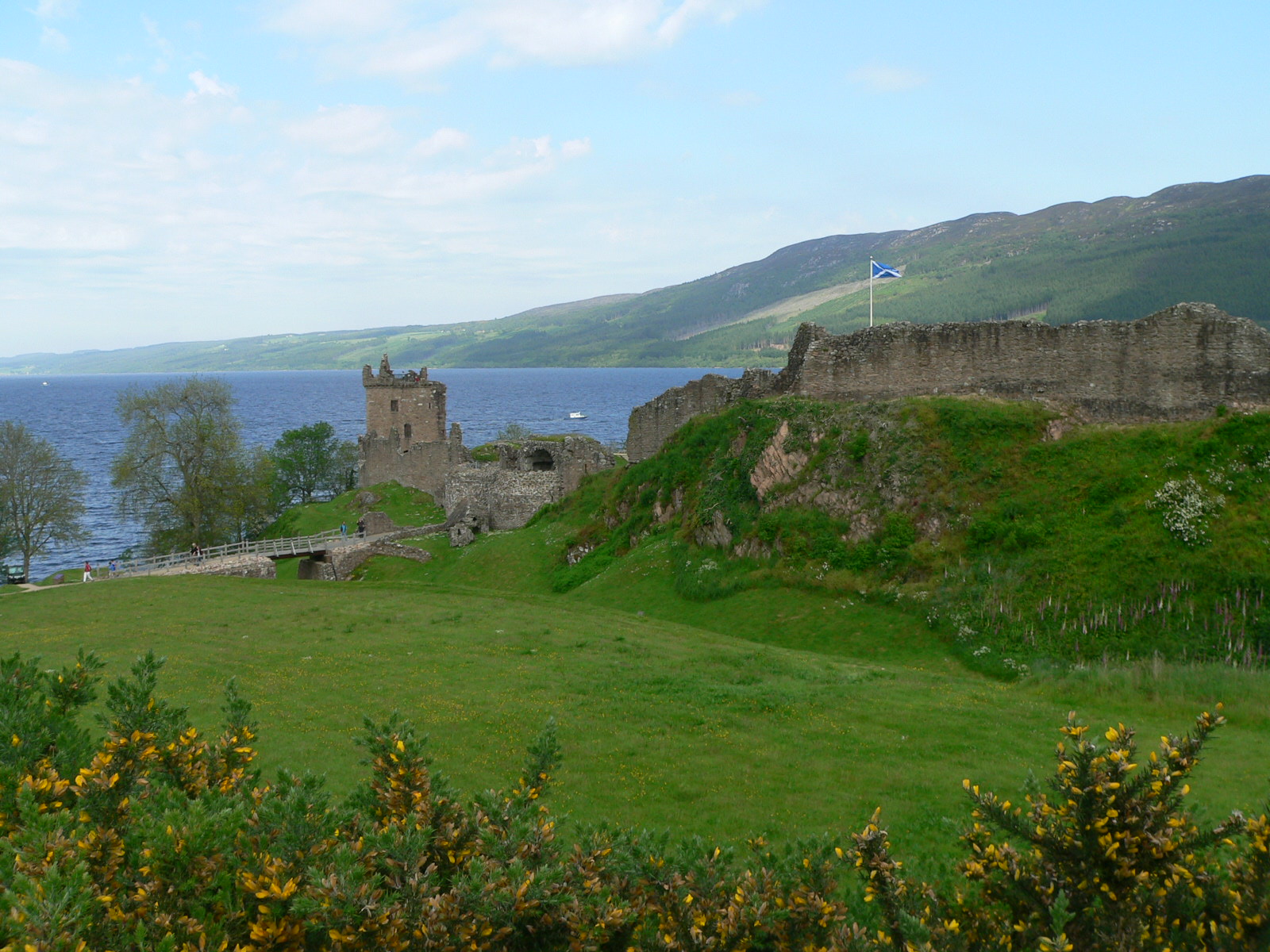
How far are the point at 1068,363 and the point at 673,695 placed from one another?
19.2m

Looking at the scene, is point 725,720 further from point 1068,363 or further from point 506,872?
point 1068,363

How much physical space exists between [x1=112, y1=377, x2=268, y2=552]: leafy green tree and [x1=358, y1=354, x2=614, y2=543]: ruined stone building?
11973 mm

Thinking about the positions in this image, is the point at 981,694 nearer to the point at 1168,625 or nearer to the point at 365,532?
the point at 1168,625

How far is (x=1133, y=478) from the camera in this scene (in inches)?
946

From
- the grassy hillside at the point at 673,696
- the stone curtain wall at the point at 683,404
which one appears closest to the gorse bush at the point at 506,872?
the grassy hillside at the point at 673,696

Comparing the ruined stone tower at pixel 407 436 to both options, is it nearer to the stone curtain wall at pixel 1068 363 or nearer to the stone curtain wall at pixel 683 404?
the stone curtain wall at pixel 683 404

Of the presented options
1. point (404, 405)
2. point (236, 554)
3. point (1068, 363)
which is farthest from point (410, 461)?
point (1068, 363)

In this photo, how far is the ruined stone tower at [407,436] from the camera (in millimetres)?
66812

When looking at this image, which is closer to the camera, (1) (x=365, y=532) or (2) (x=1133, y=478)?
(2) (x=1133, y=478)

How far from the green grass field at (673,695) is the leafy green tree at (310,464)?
177 feet

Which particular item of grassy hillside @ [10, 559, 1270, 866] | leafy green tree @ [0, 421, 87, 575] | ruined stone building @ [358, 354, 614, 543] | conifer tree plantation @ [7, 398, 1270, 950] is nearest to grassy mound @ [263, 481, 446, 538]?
ruined stone building @ [358, 354, 614, 543]

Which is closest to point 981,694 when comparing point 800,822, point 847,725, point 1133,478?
point 847,725

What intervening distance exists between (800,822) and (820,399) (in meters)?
21.5

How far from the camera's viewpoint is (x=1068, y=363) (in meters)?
27.8
